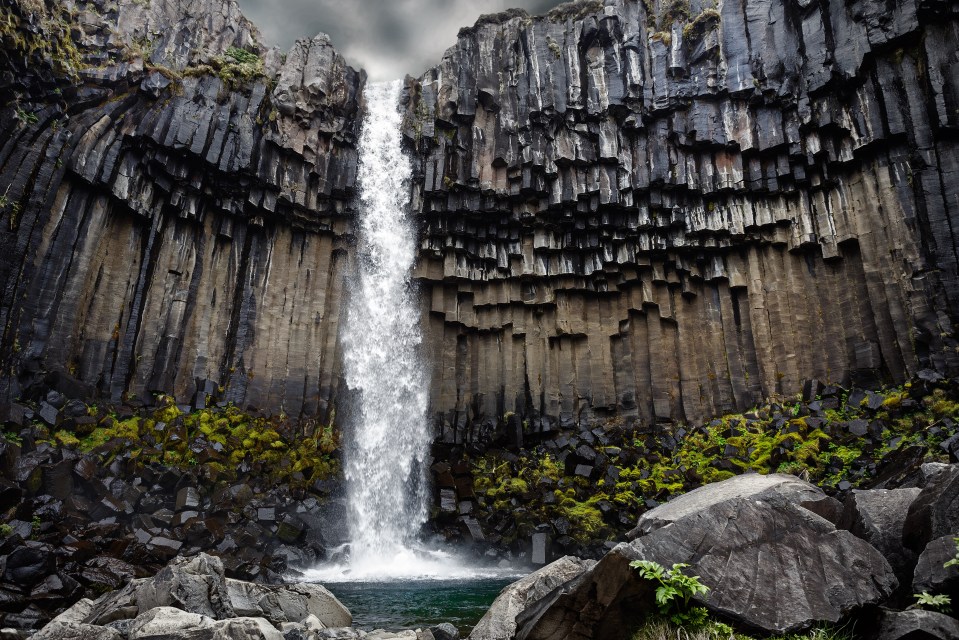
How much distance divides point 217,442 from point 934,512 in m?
17.7

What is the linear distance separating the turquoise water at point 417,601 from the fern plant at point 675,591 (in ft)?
14.4

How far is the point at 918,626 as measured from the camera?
14.1ft

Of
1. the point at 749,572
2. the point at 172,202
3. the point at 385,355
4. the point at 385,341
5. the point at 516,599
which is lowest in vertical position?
the point at 516,599

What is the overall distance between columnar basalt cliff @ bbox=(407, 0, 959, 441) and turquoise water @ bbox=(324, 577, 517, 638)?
8549 millimetres

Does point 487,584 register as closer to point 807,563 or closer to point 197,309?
point 807,563

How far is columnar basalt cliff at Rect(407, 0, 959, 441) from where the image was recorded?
18.5 metres

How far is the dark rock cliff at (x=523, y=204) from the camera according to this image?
17.5 m

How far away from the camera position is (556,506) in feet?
62.2

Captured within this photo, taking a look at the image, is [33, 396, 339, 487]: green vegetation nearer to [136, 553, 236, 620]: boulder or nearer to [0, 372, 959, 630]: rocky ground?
[0, 372, 959, 630]: rocky ground

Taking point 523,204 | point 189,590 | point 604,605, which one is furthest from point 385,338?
point 604,605

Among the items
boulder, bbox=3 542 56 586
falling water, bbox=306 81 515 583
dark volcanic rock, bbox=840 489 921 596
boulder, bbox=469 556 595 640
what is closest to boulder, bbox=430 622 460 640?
boulder, bbox=469 556 595 640

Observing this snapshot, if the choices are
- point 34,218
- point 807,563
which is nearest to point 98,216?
point 34,218

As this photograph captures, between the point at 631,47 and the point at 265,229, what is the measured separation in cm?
1567

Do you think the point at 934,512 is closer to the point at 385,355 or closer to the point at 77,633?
the point at 77,633
